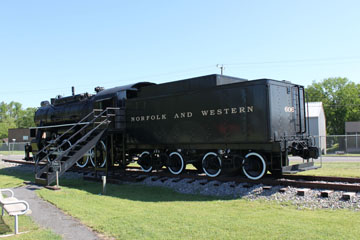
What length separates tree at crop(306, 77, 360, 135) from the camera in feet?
221

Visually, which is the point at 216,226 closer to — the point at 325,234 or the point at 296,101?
the point at 325,234

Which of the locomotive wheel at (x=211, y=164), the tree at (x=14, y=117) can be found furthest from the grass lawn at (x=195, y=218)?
the tree at (x=14, y=117)

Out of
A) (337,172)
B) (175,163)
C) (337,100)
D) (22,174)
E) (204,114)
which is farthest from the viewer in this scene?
(337,100)

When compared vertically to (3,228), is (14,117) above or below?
above

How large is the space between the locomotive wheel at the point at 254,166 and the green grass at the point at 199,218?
6.77 feet

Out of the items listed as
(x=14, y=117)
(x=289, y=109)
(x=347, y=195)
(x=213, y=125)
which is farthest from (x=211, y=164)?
(x=14, y=117)

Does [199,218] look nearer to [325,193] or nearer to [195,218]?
[195,218]

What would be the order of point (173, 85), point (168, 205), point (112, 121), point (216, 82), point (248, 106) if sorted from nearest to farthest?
point (168, 205)
point (248, 106)
point (216, 82)
point (173, 85)
point (112, 121)

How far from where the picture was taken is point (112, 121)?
48.0ft

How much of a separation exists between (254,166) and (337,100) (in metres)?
67.0

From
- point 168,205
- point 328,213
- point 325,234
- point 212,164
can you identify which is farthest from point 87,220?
point 212,164

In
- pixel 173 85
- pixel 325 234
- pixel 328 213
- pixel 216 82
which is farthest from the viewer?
pixel 173 85

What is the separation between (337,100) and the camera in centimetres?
7019

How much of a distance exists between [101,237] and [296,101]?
8214mm
